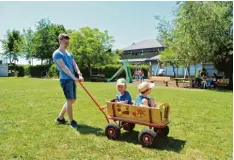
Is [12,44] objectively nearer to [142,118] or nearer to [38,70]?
[38,70]

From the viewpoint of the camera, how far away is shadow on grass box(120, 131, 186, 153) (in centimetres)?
527

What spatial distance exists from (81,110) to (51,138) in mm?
→ 3589

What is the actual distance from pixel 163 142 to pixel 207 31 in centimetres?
1863

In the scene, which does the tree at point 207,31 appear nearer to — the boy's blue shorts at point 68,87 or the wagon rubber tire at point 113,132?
the boy's blue shorts at point 68,87

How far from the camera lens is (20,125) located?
6.88 meters

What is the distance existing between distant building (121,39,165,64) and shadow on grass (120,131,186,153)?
52974 millimetres

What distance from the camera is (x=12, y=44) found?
63.3 m

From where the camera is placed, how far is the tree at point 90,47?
1407 inches

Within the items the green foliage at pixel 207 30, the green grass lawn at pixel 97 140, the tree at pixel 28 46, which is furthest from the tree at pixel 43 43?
the green grass lawn at pixel 97 140

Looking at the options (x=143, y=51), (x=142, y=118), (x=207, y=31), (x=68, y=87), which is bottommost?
(x=142, y=118)

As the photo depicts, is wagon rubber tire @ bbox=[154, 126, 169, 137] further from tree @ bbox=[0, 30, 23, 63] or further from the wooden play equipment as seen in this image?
tree @ bbox=[0, 30, 23, 63]

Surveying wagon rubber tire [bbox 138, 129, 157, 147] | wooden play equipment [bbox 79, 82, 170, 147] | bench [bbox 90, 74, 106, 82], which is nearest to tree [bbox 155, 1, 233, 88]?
bench [bbox 90, 74, 106, 82]

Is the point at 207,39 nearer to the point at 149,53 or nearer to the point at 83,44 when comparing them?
the point at 83,44

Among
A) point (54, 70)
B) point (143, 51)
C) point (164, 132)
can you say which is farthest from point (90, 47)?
point (164, 132)
